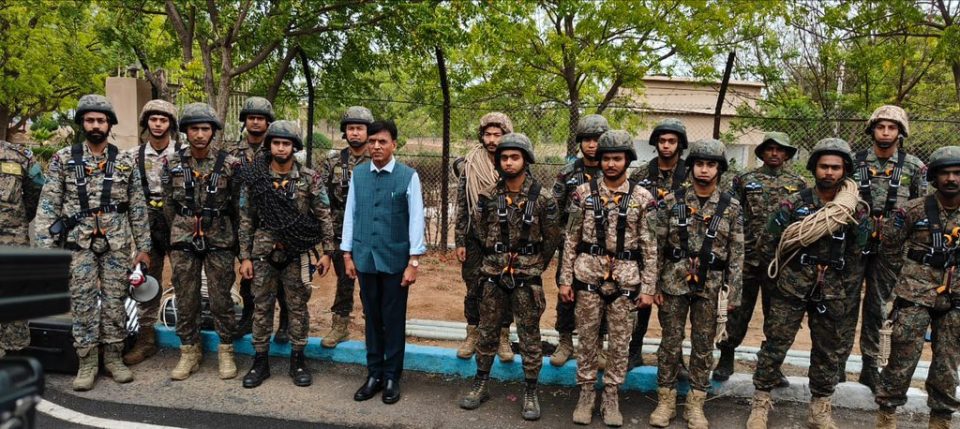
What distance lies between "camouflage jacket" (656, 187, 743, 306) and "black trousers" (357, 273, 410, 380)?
194cm

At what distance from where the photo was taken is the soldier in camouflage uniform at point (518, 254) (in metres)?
4.24

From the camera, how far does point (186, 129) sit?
4738mm

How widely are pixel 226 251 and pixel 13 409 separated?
3.13 meters

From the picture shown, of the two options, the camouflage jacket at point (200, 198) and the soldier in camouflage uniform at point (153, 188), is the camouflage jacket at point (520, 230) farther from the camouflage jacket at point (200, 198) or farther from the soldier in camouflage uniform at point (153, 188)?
the soldier in camouflage uniform at point (153, 188)

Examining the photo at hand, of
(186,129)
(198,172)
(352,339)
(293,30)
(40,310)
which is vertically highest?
(293,30)

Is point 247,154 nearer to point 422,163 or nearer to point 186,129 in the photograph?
point 186,129

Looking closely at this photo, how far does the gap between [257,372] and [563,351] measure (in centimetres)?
247

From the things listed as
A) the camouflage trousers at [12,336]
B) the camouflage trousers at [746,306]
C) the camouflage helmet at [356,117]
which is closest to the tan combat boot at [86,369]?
the camouflage trousers at [12,336]

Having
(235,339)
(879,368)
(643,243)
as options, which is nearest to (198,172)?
→ (235,339)

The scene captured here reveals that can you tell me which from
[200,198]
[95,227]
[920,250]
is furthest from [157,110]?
[920,250]

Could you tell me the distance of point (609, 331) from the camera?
4152 mm

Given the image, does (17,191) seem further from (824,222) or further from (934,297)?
(934,297)

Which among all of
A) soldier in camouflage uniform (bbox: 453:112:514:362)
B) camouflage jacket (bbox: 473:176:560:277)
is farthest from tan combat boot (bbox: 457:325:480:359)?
camouflage jacket (bbox: 473:176:560:277)

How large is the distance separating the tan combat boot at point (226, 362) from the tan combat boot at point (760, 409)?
396cm
